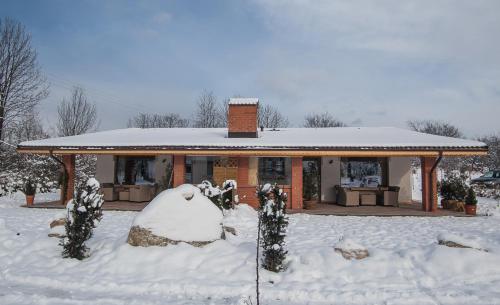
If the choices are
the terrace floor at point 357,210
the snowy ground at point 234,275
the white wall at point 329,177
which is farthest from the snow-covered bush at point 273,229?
the white wall at point 329,177

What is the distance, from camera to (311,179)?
45.4 feet

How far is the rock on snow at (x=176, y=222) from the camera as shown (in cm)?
657

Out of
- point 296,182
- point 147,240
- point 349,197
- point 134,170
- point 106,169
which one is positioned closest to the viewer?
point 147,240

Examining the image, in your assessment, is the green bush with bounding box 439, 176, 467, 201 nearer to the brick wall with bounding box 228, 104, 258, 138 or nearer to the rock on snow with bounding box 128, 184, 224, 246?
the brick wall with bounding box 228, 104, 258, 138

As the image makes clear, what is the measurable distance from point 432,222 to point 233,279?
7.69 metres

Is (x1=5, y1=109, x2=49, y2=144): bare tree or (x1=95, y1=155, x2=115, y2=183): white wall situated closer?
(x1=95, y1=155, x2=115, y2=183): white wall

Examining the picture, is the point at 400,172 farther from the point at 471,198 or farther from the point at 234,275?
the point at 234,275

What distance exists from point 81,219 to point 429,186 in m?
11.4

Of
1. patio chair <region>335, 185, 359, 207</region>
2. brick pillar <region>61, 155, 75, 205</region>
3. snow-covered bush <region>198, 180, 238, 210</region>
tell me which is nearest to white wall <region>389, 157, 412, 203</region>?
patio chair <region>335, 185, 359, 207</region>

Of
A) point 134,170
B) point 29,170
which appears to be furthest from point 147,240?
point 29,170

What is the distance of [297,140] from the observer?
1388 cm

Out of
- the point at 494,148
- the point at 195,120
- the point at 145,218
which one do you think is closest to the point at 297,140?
the point at 145,218

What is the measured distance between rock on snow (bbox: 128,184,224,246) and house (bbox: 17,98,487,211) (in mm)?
5795

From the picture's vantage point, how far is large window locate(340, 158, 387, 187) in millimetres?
15070
